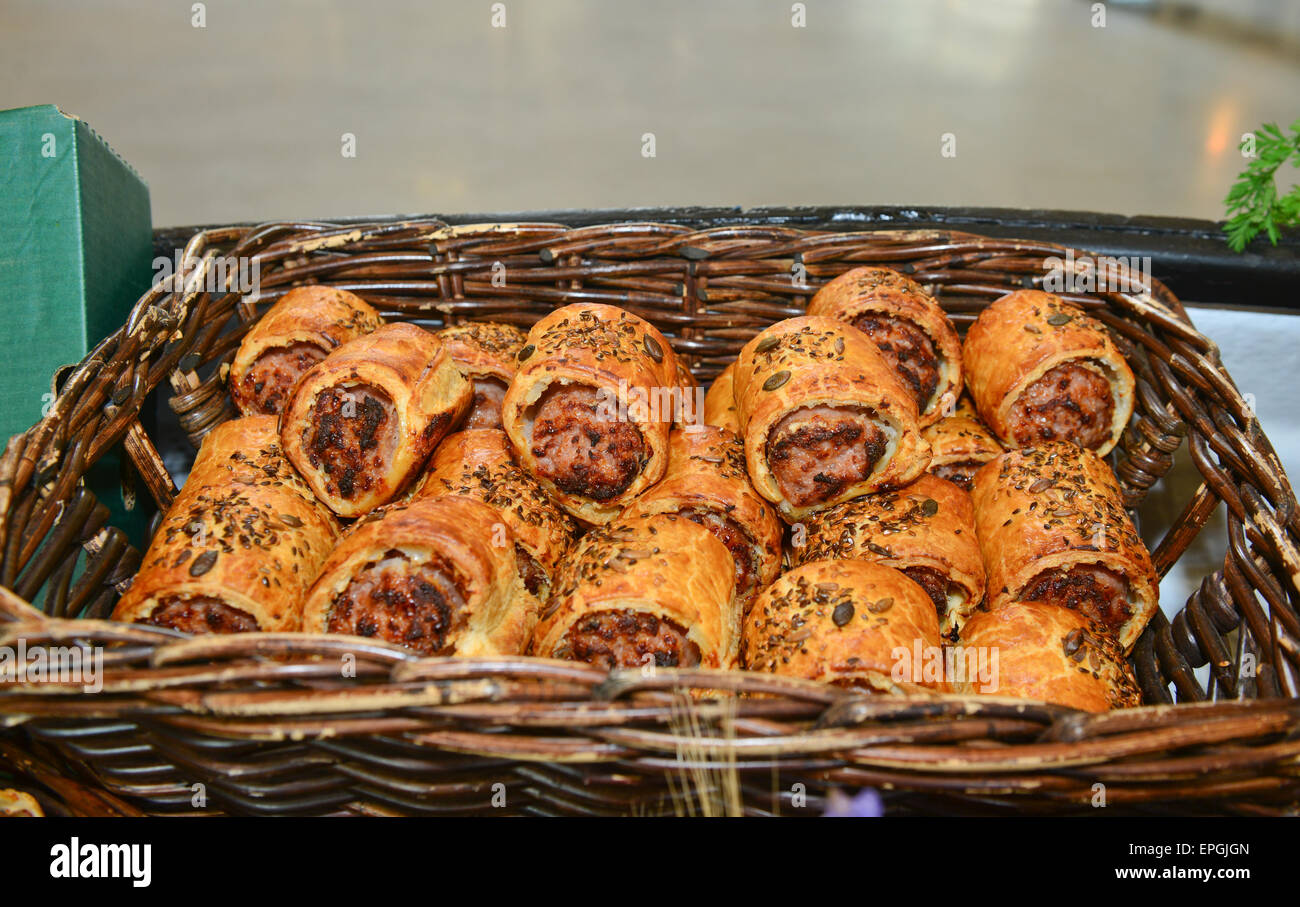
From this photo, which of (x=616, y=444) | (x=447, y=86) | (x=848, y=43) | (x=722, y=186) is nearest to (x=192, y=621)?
(x=616, y=444)

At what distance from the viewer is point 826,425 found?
219cm

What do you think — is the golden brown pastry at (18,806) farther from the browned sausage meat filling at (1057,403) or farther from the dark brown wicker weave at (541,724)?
the browned sausage meat filling at (1057,403)

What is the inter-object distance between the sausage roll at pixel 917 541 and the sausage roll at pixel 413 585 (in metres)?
0.79

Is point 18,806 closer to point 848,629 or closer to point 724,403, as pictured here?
point 848,629

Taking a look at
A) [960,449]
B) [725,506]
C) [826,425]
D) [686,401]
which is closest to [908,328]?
[960,449]

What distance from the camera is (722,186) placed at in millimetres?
5863

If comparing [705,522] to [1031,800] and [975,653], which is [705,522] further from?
[1031,800]

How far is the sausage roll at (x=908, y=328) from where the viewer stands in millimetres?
2455

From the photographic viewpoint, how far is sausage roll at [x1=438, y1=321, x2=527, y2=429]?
2.46 m

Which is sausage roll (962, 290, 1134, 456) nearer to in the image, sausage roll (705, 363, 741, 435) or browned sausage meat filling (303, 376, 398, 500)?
sausage roll (705, 363, 741, 435)

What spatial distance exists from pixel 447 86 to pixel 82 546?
5573 millimetres

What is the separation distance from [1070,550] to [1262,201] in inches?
59.1

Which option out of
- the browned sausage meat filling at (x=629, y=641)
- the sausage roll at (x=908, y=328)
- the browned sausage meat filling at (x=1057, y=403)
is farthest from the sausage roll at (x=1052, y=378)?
the browned sausage meat filling at (x=629, y=641)
